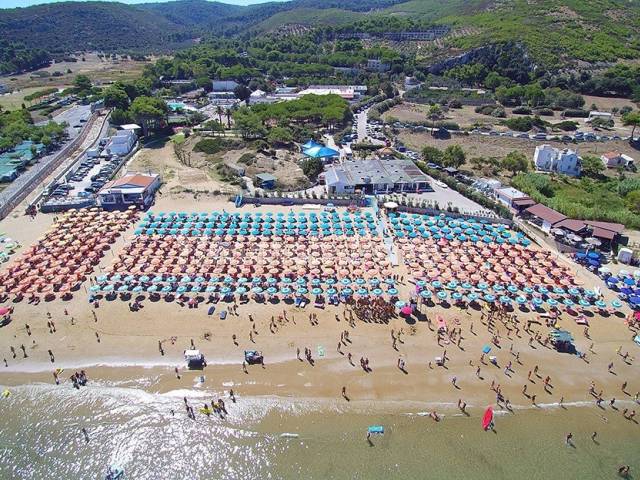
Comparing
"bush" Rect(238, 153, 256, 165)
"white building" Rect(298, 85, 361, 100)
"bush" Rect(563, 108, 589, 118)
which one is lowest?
"bush" Rect(563, 108, 589, 118)

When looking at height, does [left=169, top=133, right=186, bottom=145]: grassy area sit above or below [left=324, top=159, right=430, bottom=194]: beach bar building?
above

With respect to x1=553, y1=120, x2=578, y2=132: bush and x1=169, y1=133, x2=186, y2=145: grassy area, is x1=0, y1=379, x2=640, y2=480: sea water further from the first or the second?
x1=553, y1=120, x2=578, y2=132: bush

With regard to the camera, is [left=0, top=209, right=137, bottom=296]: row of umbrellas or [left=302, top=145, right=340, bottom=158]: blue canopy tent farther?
[left=302, top=145, right=340, bottom=158]: blue canopy tent

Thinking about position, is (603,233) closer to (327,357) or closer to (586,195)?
(586,195)

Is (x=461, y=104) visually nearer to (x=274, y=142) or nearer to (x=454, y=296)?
(x=274, y=142)

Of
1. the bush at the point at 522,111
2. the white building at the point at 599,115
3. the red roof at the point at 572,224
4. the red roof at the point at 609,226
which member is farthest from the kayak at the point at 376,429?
the bush at the point at 522,111

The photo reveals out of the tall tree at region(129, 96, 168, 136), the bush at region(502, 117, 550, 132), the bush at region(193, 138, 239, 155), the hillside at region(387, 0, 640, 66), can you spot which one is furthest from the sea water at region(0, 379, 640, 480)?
the hillside at region(387, 0, 640, 66)
